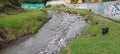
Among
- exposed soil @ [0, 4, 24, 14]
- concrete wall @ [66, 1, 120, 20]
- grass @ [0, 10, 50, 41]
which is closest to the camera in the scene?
grass @ [0, 10, 50, 41]

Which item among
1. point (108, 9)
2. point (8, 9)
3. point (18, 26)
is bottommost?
point (18, 26)

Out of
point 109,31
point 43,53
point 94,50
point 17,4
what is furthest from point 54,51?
point 17,4

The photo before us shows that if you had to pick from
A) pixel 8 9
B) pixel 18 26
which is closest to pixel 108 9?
pixel 18 26

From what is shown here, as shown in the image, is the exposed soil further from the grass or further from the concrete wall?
the concrete wall

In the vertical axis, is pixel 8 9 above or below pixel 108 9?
above

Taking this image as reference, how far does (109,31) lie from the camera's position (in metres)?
30.8

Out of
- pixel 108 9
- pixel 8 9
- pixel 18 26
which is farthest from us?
pixel 8 9

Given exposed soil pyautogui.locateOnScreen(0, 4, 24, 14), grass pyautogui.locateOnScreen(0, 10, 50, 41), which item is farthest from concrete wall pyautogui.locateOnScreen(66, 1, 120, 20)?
exposed soil pyautogui.locateOnScreen(0, 4, 24, 14)

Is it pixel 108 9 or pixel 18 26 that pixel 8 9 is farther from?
pixel 108 9

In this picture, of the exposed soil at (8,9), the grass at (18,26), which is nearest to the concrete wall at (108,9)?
the grass at (18,26)

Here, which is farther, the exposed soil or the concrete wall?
the exposed soil

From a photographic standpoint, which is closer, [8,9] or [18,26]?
[18,26]

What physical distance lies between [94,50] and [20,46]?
1242 centimetres

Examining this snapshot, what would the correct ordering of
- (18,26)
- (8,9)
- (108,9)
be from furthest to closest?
1. (8,9)
2. (108,9)
3. (18,26)
